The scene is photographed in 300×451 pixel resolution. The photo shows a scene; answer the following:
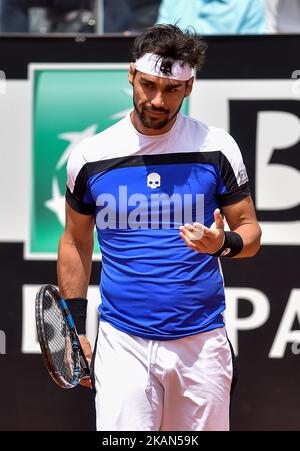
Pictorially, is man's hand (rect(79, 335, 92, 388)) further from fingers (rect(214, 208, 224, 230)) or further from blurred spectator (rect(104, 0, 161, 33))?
blurred spectator (rect(104, 0, 161, 33))

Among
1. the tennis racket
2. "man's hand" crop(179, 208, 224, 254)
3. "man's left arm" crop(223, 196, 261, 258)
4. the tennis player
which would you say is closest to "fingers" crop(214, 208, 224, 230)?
"man's hand" crop(179, 208, 224, 254)

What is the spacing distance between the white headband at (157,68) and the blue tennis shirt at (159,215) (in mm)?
208

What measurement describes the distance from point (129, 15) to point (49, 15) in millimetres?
559

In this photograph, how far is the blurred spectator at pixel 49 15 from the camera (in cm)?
513

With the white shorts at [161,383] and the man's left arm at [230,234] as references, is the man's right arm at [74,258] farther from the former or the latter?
the man's left arm at [230,234]

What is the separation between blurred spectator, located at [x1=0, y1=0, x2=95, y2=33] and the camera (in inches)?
202

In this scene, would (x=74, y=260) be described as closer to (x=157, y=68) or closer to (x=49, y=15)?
(x=157, y=68)

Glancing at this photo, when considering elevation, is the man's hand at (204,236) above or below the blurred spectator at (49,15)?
below

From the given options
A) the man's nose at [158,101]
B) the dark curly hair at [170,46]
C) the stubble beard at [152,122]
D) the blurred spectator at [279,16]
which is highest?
the blurred spectator at [279,16]

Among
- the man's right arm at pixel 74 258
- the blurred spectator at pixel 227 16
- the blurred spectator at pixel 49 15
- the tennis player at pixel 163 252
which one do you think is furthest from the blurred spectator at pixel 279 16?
the man's right arm at pixel 74 258

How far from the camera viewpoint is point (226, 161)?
3201mm

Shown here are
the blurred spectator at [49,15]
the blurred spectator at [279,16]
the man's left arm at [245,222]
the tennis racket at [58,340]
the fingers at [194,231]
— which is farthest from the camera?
the blurred spectator at [49,15]

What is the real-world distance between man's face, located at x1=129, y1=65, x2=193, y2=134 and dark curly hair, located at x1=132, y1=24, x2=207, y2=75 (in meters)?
0.05
